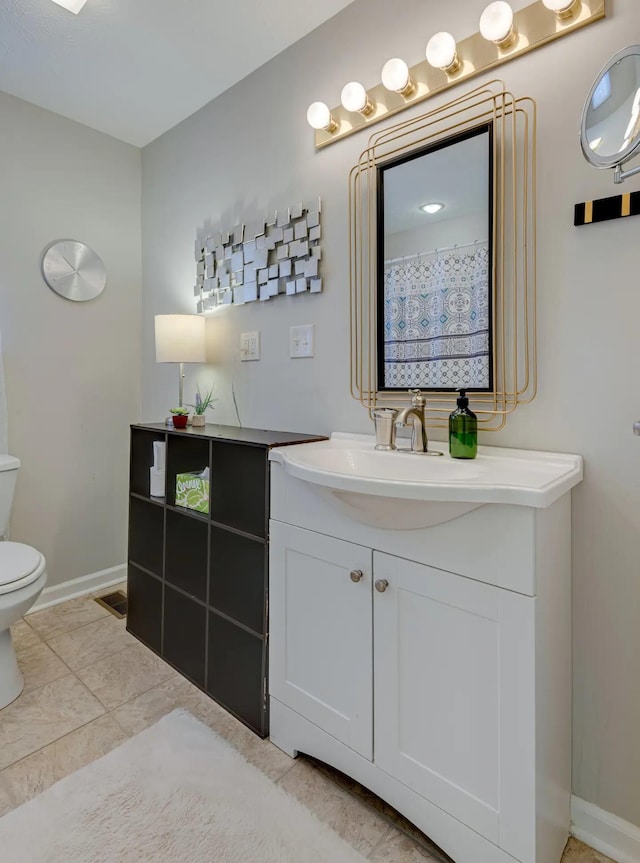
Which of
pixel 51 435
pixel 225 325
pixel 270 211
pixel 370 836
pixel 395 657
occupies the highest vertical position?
pixel 270 211

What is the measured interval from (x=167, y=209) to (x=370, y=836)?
271cm

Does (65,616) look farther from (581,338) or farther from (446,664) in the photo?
(581,338)

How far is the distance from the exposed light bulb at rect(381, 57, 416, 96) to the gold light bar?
0.03 m

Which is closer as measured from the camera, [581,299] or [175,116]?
[581,299]

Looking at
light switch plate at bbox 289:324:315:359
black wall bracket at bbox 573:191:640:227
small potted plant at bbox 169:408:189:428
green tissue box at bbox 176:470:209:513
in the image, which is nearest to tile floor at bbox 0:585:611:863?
green tissue box at bbox 176:470:209:513

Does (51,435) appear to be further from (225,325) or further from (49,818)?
(49,818)

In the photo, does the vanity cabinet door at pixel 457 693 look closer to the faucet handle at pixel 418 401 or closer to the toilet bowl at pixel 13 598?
the faucet handle at pixel 418 401

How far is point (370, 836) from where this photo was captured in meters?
1.17

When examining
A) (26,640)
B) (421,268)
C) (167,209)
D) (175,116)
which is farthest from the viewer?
(167,209)

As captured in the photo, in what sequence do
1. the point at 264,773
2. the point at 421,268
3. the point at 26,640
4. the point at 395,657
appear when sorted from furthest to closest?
the point at 26,640, the point at 421,268, the point at 264,773, the point at 395,657

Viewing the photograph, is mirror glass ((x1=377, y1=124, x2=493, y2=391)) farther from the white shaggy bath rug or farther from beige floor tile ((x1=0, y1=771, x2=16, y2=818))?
beige floor tile ((x1=0, y1=771, x2=16, y2=818))

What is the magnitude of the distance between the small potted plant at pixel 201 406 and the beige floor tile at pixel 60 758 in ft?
3.64

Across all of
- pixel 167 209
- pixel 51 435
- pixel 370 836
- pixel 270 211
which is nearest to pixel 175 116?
pixel 167 209

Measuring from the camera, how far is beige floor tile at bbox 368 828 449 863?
1107 millimetres
